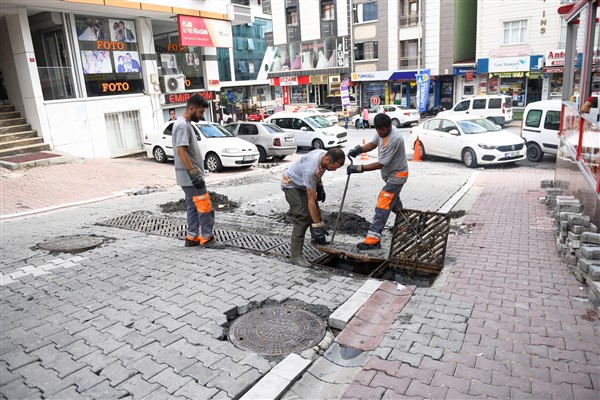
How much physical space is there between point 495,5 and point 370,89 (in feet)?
36.9

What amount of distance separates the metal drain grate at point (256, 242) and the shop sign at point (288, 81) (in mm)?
38057

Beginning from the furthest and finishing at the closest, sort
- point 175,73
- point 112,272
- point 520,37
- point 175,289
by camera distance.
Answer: point 520,37 < point 175,73 < point 112,272 < point 175,289

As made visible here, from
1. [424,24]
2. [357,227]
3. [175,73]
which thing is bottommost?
[357,227]

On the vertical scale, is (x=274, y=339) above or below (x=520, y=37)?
below

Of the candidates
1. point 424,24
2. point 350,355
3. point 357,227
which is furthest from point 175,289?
point 424,24

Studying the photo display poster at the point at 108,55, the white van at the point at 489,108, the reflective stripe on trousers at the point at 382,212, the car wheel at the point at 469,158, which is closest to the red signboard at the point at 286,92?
the white van at the point at 489,108

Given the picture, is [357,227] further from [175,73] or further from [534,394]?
[175,73]

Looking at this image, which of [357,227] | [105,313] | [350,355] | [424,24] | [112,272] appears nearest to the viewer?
[350,355]

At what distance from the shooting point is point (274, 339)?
380cm

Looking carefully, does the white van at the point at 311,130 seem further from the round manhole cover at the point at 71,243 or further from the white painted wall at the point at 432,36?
the white painted wall at the point at 432,36

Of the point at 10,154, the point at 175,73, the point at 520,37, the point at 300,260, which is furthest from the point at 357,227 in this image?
the point at 520,37

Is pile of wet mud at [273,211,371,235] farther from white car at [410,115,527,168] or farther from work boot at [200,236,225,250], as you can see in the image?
white car at [410,115,527,168]

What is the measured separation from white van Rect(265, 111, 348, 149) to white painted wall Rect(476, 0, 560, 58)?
56.7ft

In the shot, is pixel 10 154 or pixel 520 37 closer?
pixel 10 154
